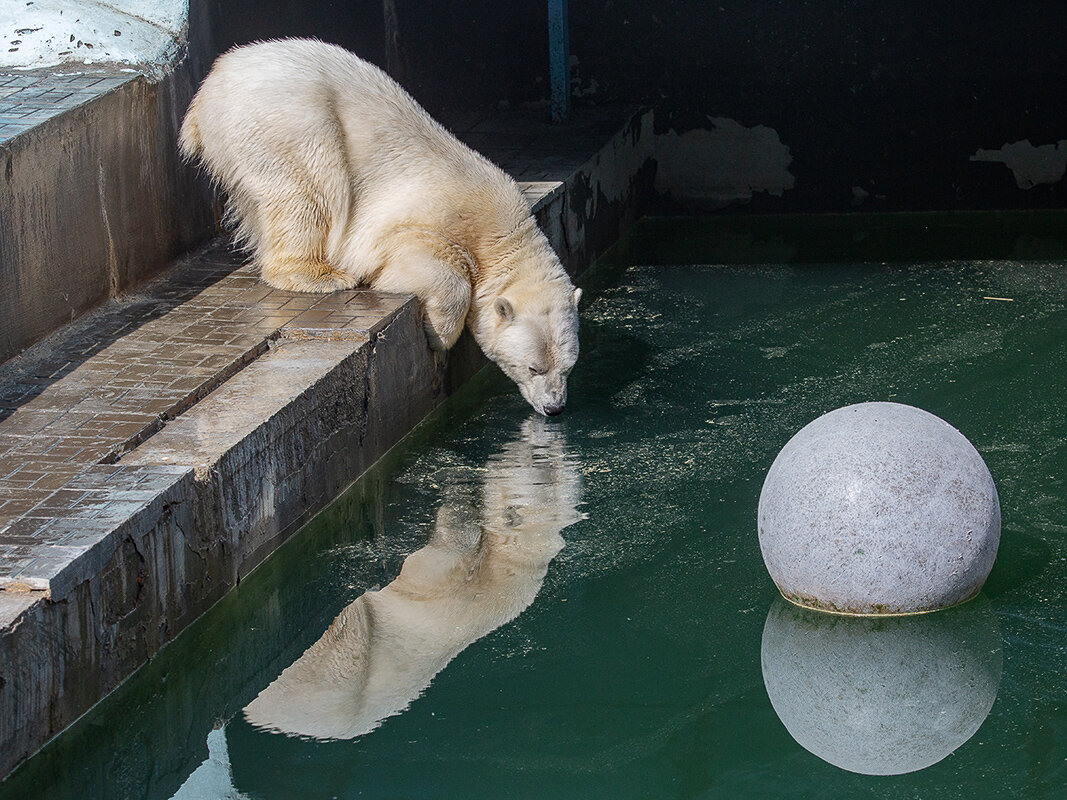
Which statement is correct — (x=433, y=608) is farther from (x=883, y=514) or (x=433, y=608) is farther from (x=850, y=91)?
(x=850, y=91)

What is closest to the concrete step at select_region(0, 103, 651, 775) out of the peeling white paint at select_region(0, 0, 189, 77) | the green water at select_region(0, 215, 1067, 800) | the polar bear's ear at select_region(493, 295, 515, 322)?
the green water at select_region(0, 215, 1067, 800)

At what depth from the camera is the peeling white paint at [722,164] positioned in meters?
11.7

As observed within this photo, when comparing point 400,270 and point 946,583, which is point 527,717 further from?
point 400,270

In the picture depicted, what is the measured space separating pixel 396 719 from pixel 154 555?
0.94 m

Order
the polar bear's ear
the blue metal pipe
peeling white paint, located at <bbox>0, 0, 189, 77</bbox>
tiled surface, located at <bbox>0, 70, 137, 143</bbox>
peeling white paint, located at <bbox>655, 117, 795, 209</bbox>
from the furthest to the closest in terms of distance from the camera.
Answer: peeling white paint, located at <bbox>655, 117, 795, 209</bbox> < the blue metal pipe < peeling white paint, located at <bbox>0, 0, 189, 77</bbox> < the polar bear's ear < tiled surface, located at <bbox>0, 70, 137, 143</bbox>

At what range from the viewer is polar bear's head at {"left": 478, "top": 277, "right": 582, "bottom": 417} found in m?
6.79

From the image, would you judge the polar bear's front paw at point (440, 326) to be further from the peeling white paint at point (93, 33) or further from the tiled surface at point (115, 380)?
the peeling white paint at point (93, 33)

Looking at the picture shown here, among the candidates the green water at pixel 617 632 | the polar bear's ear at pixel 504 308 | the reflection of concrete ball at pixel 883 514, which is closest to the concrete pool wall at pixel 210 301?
the green water at pixel 617 632

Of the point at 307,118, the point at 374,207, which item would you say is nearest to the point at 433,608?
the point at 374,207

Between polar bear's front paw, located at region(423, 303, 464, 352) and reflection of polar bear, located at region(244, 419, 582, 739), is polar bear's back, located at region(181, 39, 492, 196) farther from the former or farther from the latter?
reflection of polar bear, located at region(244, 419, 582, 739)

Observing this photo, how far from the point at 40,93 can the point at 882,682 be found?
15.5ft

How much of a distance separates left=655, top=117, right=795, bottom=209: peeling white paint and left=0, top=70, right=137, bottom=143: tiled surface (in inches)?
221

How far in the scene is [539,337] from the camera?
6773 mm

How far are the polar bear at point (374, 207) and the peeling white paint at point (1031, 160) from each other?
18.3 ft
